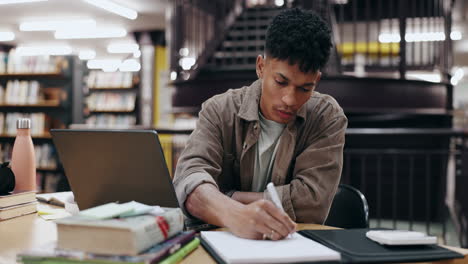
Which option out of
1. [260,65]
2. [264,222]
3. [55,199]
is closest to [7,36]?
[55,199]

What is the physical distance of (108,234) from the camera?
78cm

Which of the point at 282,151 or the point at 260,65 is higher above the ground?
the point at 260,65

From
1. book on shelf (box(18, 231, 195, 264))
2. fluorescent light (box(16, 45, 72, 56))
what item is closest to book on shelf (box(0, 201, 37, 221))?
book on shelf (box(18, 231, 195, 264))

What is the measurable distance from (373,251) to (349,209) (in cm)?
71

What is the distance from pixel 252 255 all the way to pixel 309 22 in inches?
29.0

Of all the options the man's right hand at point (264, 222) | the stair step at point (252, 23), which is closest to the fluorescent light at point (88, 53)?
the stair step at point (252, 23)

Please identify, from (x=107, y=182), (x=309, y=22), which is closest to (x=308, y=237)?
(x=107, y=182)

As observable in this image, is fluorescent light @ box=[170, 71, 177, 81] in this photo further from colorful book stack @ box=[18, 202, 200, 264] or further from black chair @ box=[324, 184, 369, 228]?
colorful book stack @ box=[18, 202, 200, 264]

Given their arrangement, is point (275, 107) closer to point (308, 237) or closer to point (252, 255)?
point (308, 237)

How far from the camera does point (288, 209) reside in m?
1.32

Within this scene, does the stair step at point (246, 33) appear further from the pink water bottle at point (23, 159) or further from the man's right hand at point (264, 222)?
the man's right hand at point (264, 222)

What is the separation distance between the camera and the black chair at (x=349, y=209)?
155cm

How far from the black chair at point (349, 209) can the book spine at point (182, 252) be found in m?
0.76

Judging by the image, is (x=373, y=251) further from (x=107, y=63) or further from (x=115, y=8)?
(x=107, y=63)
